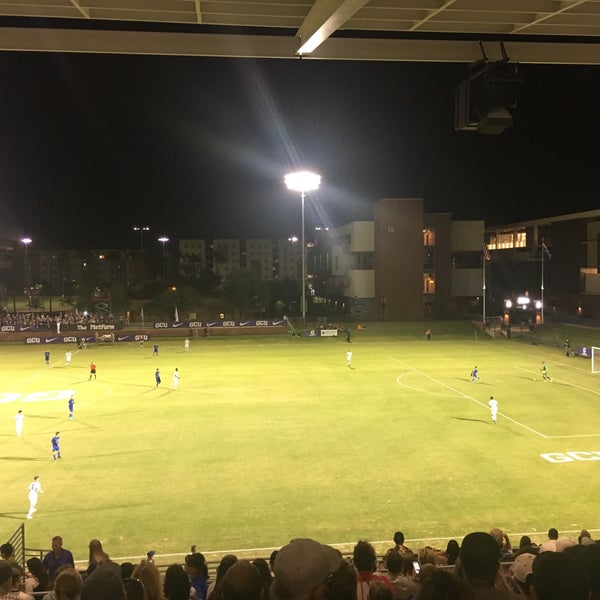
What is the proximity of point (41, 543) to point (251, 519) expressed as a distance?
516cm

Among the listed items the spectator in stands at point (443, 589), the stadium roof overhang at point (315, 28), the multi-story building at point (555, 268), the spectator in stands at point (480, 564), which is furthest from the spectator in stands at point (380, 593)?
the multi-story building at point (555, 268)

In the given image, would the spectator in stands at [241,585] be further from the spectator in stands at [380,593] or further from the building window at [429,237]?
the building window at [429,237]

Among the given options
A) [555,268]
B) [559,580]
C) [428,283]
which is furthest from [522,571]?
[555,268]

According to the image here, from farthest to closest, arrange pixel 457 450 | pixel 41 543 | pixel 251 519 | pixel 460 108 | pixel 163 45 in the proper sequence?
pixel 457 450 → pixel 251 519 → pixel 41 543 → pixel 460 108 → pixel 163 45

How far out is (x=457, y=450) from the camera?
20750 millimetres

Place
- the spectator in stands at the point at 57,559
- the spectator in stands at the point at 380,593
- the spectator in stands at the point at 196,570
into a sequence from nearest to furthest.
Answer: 1. the spectator in stands at the point at 380,593
2. the spectator in stands at the point at 196,570
3. the spectator in stands at the point at 57,559

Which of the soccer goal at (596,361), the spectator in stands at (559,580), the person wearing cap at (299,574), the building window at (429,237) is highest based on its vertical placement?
the building window at (429,237)

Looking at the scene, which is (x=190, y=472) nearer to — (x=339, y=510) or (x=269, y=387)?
(x=339, y=510)

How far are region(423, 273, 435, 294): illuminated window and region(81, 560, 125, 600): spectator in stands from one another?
67914 millimetres

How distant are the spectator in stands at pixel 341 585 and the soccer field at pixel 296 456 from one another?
1023cm

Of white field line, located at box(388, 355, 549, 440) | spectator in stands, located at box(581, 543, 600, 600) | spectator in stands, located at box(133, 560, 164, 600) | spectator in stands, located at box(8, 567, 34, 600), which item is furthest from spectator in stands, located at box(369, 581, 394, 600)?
white field line, located at box(388, 355, 549, 440)

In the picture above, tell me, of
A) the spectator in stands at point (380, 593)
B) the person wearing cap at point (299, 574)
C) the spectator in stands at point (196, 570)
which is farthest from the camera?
the spectator in stands at point (196, 570)

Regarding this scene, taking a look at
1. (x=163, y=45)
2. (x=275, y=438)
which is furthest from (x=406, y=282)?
(x=163, y=45)

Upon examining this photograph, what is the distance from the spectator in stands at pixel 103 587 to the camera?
2994mm
